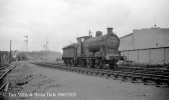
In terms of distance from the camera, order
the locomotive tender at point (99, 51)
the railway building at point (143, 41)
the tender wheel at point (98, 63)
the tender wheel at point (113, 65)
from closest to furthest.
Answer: the locomotive tender at point (99, 51) → the tender wheel at point (113, 65) → the tender wheel at point (98, 63) → the railway building at point (143, 41)

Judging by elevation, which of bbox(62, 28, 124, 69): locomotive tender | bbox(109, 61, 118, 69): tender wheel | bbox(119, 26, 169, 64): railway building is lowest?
bbox(109, 61, 118, 69): tender wheel

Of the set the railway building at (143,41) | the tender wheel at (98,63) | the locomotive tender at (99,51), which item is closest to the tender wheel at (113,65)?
the locomotive tender at (99,51)

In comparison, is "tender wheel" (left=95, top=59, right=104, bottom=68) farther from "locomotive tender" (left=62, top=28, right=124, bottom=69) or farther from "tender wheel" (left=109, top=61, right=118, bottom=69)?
"tender wheel" (left=109, top=61, right=118, bottom=69)

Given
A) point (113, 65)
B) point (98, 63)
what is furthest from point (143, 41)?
point (98, 63)

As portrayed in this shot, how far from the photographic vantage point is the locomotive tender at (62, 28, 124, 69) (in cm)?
1711

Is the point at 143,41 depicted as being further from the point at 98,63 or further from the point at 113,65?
the point at 98,63

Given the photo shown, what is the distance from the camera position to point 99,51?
698 inches

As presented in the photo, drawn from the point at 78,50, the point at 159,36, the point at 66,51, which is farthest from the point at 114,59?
the point at 159,36

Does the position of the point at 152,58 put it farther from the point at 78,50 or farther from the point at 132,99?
the point at 132,99

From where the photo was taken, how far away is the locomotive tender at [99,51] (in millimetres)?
17109

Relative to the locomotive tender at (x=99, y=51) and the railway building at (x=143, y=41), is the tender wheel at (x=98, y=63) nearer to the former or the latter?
the locomotive tender at (x=99, y=51)

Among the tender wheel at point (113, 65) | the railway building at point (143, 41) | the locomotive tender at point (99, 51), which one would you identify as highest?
the railway building at point (143, 41)

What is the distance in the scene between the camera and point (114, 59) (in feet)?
53.7

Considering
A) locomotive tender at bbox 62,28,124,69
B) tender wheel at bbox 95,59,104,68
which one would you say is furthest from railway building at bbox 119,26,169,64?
tender wheel at bbox 95,59,104,68
